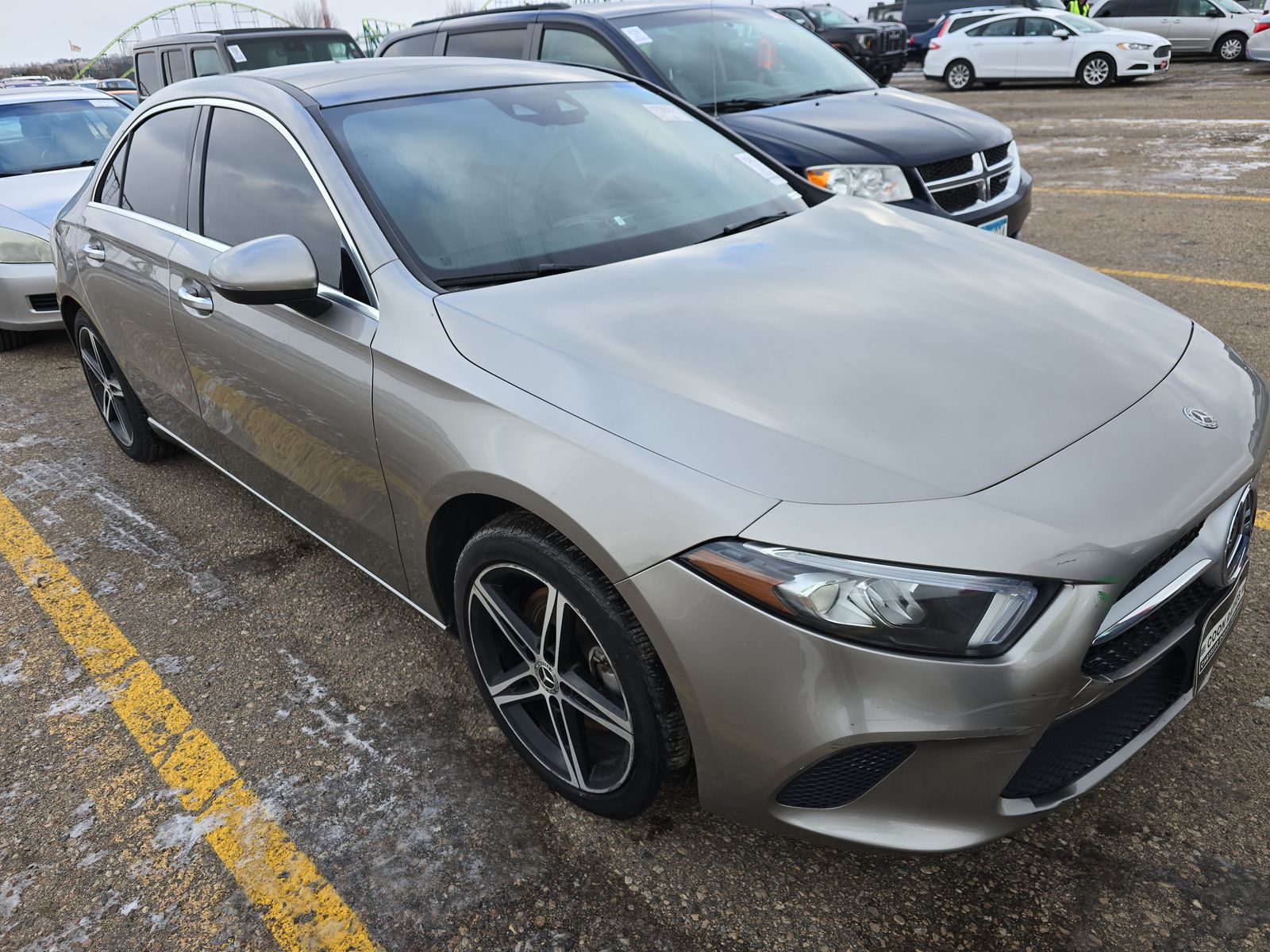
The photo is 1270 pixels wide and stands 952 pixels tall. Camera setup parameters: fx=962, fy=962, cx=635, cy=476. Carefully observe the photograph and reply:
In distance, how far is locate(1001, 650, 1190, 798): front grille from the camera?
1.70m

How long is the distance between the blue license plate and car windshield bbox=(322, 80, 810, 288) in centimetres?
257

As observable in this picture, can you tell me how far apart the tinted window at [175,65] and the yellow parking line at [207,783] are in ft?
33.7

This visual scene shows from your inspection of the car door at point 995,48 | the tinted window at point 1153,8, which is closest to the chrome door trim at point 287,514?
the car door at point 995,48

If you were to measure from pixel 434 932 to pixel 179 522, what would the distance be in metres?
2.39

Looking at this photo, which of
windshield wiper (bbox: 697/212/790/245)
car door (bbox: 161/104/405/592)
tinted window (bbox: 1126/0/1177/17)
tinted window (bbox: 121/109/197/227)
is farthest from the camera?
tinted window (bbox: 1126/0/1177/17)

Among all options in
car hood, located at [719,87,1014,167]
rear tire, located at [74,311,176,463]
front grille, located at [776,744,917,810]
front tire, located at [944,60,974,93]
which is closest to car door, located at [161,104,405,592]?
rear tire, located at [74,311,176,463]

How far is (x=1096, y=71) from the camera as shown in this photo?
54.7 feet

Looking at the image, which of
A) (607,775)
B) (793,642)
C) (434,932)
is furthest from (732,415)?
(434,932)

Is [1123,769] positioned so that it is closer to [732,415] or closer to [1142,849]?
[1142,849]

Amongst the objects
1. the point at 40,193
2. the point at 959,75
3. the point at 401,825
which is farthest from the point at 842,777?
the point at 959,75

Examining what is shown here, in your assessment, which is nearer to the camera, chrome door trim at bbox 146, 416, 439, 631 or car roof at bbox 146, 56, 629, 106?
chrome door trim at bbox 146, 416, 439, 631

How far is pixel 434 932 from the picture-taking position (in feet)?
6.48

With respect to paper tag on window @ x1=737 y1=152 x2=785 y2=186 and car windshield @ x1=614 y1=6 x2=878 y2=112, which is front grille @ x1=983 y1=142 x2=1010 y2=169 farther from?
paper tag on window @ x1=737 y1=152 x2=785 y2=186

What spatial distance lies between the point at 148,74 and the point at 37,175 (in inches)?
266
